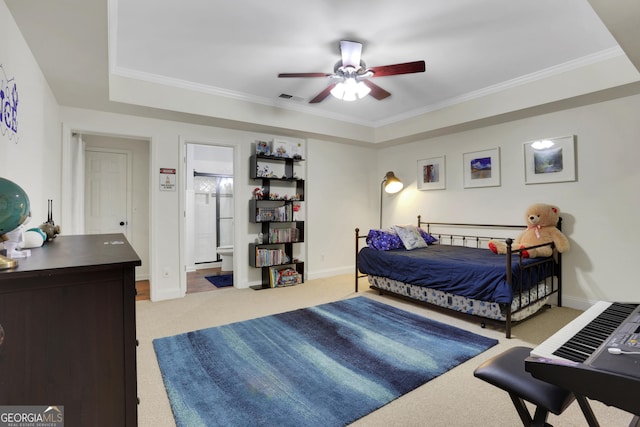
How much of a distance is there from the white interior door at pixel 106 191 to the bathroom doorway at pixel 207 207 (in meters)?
1.15

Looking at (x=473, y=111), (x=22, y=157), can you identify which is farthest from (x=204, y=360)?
(x=473, y=111)

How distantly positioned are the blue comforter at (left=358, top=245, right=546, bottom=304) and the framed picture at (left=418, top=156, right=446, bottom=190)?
41.4 inches

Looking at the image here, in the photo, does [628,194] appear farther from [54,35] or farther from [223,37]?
[54,35]

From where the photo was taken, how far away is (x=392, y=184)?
518cm

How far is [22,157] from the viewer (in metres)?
1.98

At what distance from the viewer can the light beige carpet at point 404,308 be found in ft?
5.57

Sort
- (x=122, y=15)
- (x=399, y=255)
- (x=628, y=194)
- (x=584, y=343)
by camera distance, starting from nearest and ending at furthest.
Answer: (x=584, y=343) → (x=122, y=15) → (x=628, y=194) → (x=399, y=255)

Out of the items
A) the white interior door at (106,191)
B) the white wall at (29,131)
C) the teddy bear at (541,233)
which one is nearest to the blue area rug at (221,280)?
the white interior door at (106,191)

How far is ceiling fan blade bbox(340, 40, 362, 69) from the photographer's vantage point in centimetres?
259

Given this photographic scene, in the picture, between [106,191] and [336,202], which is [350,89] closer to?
[336,202]

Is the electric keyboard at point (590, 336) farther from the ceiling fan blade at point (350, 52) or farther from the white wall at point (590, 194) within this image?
the white wall at point (590, 194)

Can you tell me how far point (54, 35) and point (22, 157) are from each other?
794 mm

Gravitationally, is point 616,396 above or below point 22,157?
below

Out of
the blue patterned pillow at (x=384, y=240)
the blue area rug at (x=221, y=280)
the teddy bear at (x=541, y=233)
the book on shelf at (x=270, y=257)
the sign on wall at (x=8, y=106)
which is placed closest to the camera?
the sign on wall at (x=8, y=106)
